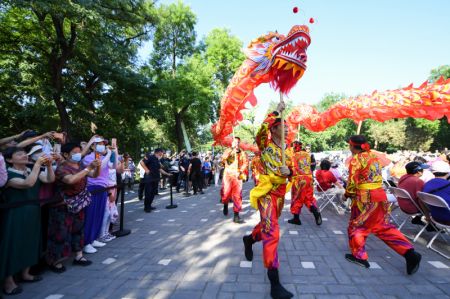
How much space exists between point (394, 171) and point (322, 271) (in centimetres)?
612

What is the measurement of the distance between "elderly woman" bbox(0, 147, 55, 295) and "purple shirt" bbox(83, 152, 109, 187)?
1380 millimetres

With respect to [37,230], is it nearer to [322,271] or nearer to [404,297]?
[322,271]

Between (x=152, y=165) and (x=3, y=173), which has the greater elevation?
(x=152, y=165)

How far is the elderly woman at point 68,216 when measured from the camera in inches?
147

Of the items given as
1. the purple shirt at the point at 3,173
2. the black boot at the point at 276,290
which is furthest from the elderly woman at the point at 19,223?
the black boot at the point at 276,290

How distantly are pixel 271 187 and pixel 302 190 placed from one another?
9.89ft

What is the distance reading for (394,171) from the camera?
8234 mm

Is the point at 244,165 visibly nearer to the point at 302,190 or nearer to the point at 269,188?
the point at 302,190

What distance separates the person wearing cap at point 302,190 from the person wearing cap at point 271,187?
268 centimetres

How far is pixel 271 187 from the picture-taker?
10.8 feet

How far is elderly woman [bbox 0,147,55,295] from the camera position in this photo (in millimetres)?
3092

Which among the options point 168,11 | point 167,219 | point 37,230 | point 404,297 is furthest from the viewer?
point 168,11

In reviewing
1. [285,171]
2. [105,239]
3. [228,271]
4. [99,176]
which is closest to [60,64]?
[99,176]

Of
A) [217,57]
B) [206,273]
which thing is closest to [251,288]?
[206,273]
